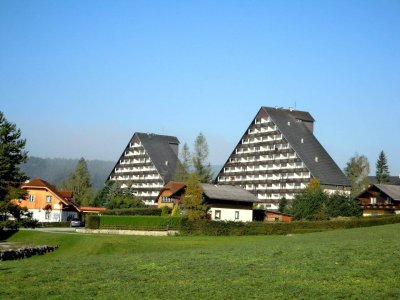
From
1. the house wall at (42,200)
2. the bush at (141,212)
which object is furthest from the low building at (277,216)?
the house wall at (42,200)

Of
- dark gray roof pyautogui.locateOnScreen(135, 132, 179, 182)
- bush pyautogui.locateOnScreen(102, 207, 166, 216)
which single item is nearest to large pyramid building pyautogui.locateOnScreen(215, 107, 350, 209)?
dark gray roof pyautogui.locateOnScreen(135, 132, 179, 182)

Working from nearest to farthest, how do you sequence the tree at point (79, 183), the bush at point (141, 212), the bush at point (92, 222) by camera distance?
the bush at point (92, 222), the bush at point (141, 212), the tree at point (79, 183)

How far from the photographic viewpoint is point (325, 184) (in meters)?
127

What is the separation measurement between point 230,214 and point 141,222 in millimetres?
16080

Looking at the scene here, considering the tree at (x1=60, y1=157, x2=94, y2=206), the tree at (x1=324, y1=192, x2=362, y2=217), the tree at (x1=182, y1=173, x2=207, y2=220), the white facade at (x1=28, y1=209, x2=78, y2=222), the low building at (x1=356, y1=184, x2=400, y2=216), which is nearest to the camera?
the tree at (x1=182, y1=173, x2=207, y2=220)

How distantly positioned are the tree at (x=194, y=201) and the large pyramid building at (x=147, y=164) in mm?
77505

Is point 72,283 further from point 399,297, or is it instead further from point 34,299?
point 399,297

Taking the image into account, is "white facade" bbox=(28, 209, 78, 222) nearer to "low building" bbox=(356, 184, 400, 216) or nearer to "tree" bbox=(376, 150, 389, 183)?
"low building" bbox=(356, 184, 400, 216)

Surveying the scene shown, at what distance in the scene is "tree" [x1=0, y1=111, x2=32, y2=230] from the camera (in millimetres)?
71125

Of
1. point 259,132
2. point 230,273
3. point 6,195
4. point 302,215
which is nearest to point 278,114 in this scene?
point 259,132

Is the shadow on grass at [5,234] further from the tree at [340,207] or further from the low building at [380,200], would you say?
the low building at [380,200]

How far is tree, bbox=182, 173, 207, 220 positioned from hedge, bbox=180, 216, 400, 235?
479 cm

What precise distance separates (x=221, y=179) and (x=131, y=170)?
33671mm

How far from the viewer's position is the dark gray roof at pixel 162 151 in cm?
16438
